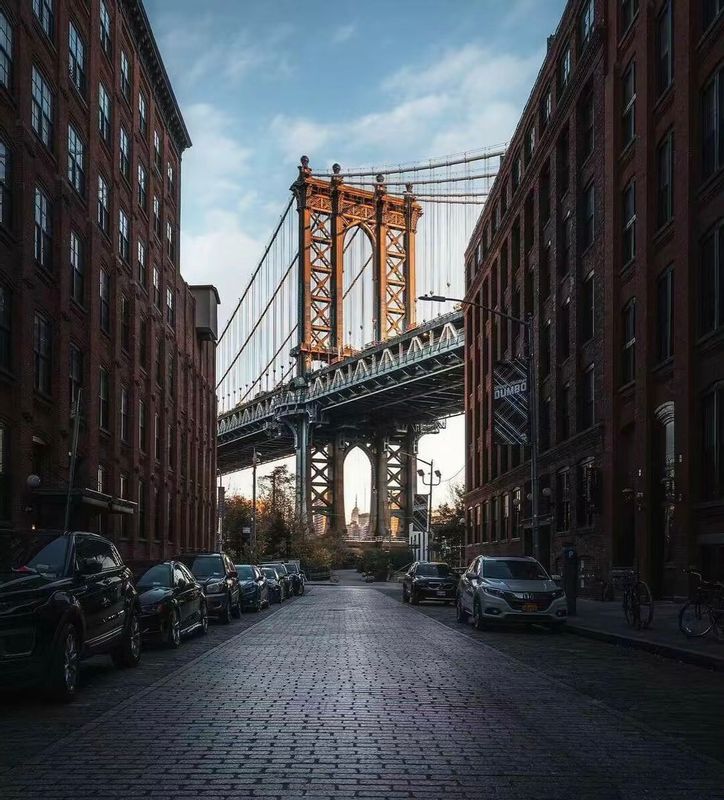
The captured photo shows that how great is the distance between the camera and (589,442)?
3428 cm

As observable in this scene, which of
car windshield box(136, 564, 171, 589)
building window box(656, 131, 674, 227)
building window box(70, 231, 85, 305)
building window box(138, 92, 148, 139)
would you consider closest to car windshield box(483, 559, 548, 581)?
car windshield box(136, 564, 171, 589)

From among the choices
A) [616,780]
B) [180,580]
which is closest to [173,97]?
[180,580]

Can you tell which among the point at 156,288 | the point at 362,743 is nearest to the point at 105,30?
the point at 156,288

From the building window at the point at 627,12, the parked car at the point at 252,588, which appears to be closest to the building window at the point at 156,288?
the parked car at the point at 252,588

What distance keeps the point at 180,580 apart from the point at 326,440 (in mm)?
77736

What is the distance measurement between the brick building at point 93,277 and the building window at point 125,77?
106 millimetres

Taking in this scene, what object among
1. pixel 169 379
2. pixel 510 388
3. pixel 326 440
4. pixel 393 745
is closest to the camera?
pixel 393 745

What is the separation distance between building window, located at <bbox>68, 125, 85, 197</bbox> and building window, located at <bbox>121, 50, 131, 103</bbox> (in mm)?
8222

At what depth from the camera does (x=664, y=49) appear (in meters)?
28.8

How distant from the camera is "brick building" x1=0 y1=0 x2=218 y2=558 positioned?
87.6ft

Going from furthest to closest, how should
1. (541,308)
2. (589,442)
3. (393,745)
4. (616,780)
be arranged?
1. (541,308)
2. (589,442)
3. (393,745)
4. (616,780)

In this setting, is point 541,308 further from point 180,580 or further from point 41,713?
point 41,713

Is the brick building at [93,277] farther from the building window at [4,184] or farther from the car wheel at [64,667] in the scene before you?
the car wheel at [64,667]

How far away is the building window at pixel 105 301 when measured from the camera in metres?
36.9
